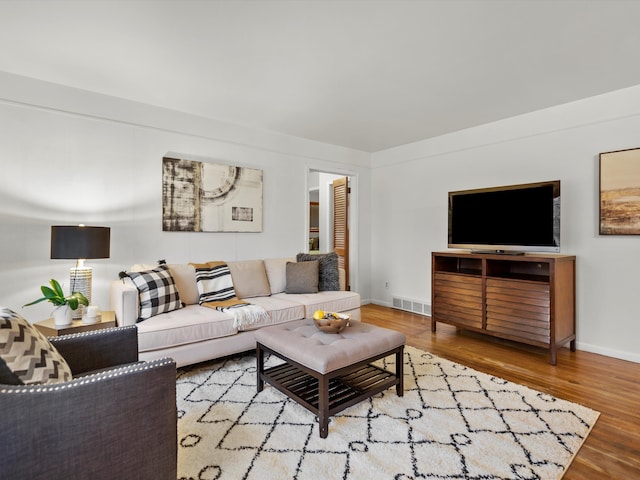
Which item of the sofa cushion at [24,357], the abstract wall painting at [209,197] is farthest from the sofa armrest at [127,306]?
the sofa cushion at [24,357]

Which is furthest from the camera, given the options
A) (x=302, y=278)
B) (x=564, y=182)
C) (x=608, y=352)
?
(x=302, y=278)

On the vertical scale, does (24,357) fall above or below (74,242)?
below

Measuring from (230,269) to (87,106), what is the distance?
2001mm

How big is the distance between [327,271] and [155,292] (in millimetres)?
1847

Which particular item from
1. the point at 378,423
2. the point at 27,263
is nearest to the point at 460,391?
the point at 378,423

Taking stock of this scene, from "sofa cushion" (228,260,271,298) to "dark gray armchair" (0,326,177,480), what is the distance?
2177 mm

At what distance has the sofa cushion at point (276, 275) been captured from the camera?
3.84m

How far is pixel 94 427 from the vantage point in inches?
45.5

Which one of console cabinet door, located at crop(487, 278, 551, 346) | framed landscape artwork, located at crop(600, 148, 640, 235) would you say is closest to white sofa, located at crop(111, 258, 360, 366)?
console cabinet door, located at crop(487, 278, 551, 346)

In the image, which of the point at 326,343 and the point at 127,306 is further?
the point at 127,306

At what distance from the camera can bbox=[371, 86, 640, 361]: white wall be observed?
10.1ft

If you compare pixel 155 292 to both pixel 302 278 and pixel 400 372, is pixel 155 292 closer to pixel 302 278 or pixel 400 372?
pixel 302 278

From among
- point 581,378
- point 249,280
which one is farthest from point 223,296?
point 581,378

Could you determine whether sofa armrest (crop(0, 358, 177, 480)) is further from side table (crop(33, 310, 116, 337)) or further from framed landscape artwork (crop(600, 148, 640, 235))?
framed landscape artwork (crop(600, 148, 640, 235))
